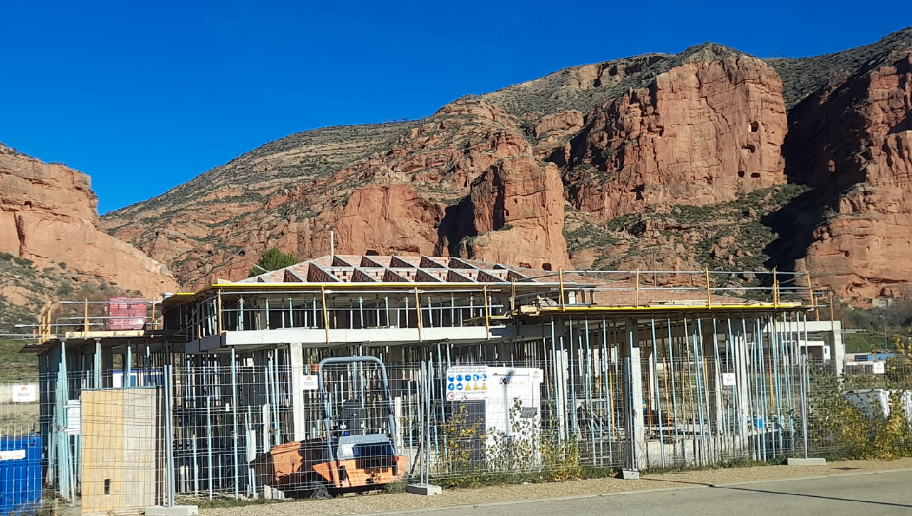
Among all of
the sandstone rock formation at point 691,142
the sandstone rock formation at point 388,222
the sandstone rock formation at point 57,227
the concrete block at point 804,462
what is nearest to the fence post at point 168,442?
the concrete block at point 804,462

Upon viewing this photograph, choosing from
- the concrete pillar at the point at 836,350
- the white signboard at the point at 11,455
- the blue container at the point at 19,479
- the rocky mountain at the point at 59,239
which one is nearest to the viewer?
the blue container at the point at 19,479

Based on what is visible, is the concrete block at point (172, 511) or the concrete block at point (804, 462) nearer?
the concrete block at point (172, 511)

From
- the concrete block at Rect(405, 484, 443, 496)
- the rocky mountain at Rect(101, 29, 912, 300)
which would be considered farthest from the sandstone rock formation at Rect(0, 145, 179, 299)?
the concrete block at Rect(405, 484, 443, 496)

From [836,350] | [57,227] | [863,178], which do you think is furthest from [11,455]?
[863,178]

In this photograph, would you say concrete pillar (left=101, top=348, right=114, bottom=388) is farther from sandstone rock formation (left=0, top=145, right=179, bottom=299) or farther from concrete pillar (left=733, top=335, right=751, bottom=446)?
sandstone rock formation (left=0, top=145, right=179, bottom=299)

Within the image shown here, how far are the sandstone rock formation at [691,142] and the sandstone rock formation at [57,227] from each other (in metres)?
45.8

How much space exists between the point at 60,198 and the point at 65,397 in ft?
191

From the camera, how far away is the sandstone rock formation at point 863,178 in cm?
7662

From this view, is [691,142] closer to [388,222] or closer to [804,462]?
[388,222]

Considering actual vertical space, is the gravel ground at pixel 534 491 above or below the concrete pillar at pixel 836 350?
below

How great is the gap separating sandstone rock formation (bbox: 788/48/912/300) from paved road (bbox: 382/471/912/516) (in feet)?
215

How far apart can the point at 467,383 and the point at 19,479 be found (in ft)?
24.0

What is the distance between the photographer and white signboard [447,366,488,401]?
15.2 metres

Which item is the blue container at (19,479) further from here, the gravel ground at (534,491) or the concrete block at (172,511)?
the gravel ground at (534,491)
